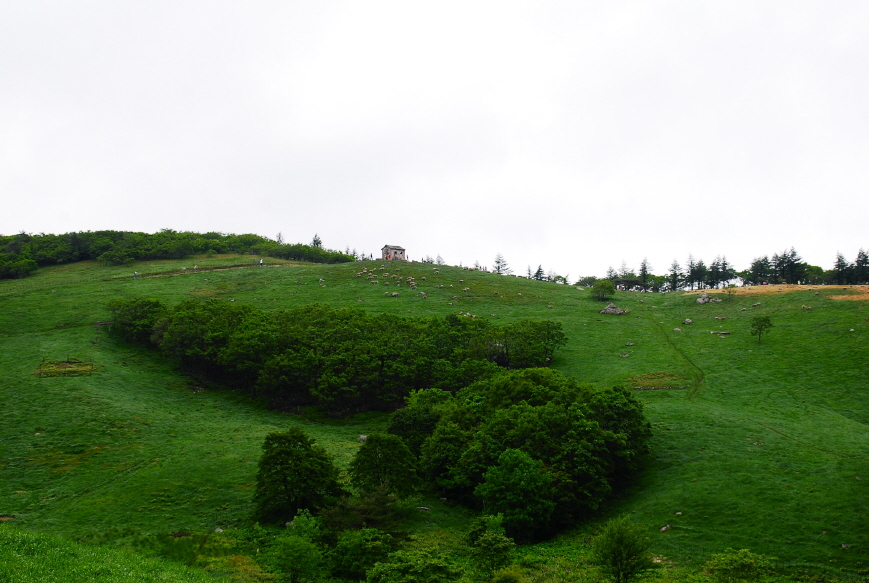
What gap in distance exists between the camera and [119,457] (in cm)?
5378

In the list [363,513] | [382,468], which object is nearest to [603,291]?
[382,468]

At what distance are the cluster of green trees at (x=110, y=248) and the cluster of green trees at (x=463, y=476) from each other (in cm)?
14086

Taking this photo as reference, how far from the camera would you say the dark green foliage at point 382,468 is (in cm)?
4356

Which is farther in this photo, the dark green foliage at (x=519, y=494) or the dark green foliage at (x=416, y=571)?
the dark green foliage at (x=519, y=494)

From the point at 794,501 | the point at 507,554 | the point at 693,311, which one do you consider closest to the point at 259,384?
the point at 507,554

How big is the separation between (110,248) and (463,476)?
16274 cm

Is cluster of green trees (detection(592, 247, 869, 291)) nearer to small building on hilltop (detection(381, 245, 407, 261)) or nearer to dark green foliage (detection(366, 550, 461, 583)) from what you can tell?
small building on hilltop (detection(381, 245, 407, 261))

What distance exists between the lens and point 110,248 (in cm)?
16500

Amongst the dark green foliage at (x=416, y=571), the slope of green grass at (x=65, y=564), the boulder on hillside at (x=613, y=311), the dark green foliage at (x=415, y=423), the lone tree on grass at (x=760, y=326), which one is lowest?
the dark green foliage at (x=416, y=571)

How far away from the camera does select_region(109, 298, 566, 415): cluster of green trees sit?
77.4 meters

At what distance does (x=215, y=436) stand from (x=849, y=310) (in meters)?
112

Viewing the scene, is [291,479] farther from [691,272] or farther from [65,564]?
[691,272]

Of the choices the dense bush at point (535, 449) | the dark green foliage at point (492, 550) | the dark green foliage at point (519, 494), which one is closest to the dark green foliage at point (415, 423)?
the dense bush at point (535, 449)

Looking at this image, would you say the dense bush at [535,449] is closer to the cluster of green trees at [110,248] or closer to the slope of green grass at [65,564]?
the slope of green grass at [65,564]
